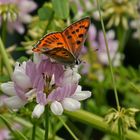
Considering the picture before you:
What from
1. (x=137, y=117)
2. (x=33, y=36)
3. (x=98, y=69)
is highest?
(x=33, y=36)

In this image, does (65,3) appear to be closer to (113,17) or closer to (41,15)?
(41,15)

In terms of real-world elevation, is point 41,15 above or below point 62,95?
above

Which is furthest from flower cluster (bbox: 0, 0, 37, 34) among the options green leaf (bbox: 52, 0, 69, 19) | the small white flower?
the small white flower

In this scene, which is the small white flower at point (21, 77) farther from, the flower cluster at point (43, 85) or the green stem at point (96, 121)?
the green stem at point (96, 121)

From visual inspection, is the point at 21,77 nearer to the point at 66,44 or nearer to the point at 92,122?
the point at 66,44

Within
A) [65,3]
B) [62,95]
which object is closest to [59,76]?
[62,95]
